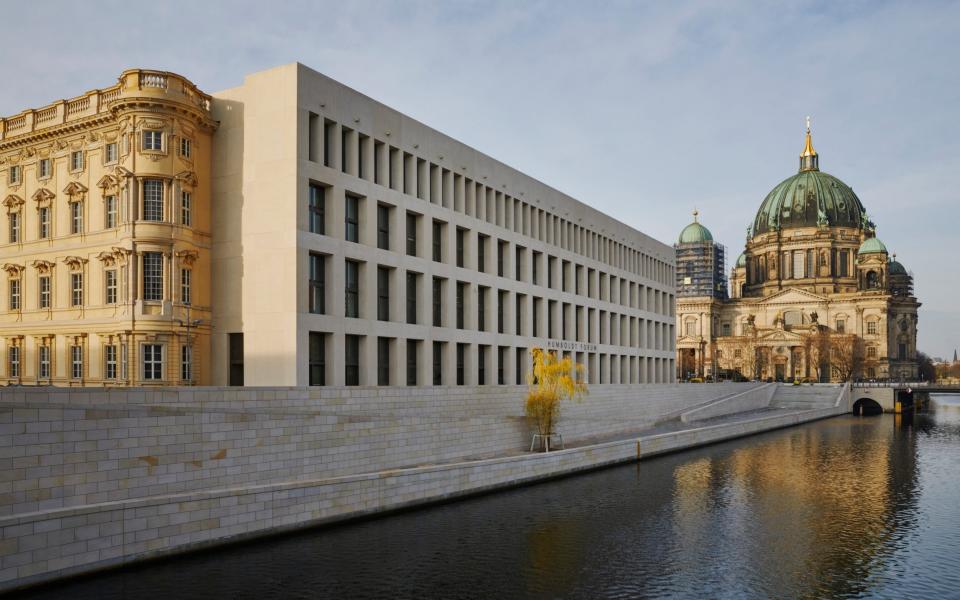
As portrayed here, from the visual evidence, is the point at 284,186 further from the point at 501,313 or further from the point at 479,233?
the point at 501,313

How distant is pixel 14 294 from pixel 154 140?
45.8 ft

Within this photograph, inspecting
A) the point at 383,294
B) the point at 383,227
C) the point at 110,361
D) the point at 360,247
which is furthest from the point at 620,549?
the point at 110,361

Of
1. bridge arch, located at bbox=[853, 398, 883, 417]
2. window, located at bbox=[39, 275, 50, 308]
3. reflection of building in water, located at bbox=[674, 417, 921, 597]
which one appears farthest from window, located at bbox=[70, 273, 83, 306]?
bridge arch, located at bbox=[853, 398, 883, 417]

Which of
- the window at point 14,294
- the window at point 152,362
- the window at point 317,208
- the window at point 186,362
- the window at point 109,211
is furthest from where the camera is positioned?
the window at point 14,294

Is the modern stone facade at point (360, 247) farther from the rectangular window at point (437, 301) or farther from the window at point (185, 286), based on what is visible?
the window at point (185, 286)

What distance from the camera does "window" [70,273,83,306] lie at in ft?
133

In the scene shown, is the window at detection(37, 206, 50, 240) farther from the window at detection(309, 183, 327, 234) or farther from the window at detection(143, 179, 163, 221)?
the window at detection(309, 183, 327, 234)

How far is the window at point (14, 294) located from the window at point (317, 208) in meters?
18.1

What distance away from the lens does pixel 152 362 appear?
37375 millimetres

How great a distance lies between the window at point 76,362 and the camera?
3994cm

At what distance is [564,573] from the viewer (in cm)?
2430

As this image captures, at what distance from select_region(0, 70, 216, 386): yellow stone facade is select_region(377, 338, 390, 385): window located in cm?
916

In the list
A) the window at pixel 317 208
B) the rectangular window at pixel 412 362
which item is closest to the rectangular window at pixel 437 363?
the rectangular window at pixel 412 362

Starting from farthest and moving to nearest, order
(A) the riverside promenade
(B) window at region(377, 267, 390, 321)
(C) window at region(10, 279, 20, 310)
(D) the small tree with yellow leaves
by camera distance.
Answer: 1. (B) window at region(377, 267, 390, 321)
2. (D) the small tree with yellow leaves
3. (C) window at region(10, 279, 20, 310)
4. (A) the riverside promenade
